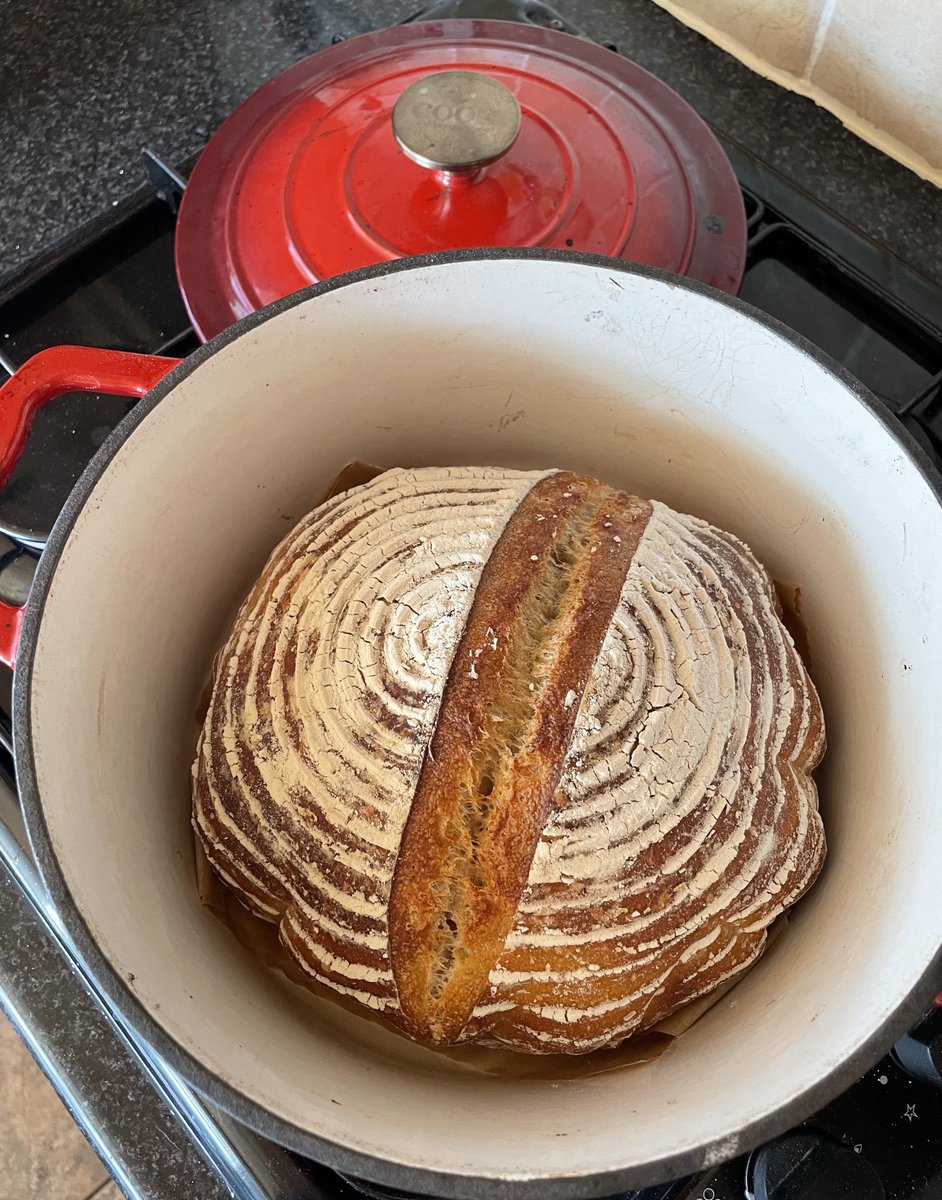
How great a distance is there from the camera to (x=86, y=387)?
0.69 meters

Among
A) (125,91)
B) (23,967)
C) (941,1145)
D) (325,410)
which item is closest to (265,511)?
(325,410)

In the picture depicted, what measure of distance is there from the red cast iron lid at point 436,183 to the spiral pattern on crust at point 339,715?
224 millimetres

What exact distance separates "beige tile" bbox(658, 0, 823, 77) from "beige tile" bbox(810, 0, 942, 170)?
0.02 m

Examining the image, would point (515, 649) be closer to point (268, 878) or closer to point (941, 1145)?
point (268, 878)

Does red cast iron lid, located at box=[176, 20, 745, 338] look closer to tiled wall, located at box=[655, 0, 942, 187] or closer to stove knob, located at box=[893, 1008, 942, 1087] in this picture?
tiled wall, located at box=[655, 0, 942, 187]

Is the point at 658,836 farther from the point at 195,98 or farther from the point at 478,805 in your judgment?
the point at 195,98

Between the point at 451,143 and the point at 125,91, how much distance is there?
0.52m

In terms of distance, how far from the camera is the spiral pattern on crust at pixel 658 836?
0.61m

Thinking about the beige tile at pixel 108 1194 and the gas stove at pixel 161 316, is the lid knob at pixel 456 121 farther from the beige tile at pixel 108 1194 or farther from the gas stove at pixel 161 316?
the beige tile at pixel 108 1194

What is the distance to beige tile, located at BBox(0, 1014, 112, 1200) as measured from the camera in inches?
47.3

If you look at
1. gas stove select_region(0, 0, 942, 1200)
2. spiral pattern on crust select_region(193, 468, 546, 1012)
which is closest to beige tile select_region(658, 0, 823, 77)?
gas stove select_region(0, 0, 942, 1200)

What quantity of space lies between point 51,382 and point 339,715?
1.06ft

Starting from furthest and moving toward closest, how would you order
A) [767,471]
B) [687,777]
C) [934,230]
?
1. [934,230]
2. [767,471]
3. [687,777]

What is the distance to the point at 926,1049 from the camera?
0.63 metres
